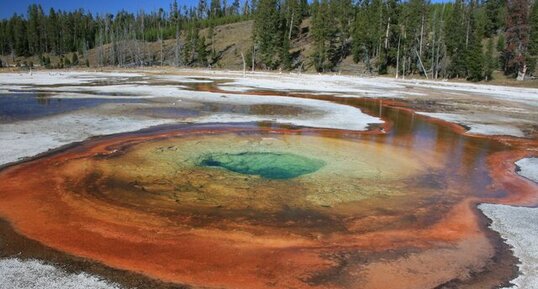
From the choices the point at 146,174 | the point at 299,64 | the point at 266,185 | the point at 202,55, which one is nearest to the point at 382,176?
the point at 266,185

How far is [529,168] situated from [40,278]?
11.4m

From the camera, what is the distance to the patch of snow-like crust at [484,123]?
17.4 meters

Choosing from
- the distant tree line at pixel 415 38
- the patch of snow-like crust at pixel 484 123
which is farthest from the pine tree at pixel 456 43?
the patch of snow-like crust at pixel 484 123

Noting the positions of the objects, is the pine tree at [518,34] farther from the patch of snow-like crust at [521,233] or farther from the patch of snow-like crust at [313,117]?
the patch of snow-like crust at [521,233]

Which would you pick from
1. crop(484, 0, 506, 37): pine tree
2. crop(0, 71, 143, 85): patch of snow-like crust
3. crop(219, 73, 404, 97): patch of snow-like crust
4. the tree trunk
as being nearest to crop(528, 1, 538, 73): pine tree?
the tree trunk

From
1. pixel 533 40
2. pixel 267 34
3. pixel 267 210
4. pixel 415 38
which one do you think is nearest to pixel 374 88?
pixel 533 40

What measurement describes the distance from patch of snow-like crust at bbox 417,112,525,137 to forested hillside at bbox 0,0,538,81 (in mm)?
33663

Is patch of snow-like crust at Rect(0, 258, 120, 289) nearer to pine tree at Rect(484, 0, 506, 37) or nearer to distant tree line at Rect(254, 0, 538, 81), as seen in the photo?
distant tree line at Rect(254, 0, 538, 81)

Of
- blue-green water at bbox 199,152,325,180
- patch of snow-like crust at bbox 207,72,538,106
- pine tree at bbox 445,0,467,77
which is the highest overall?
pine tree at bbox 445,0,467,77

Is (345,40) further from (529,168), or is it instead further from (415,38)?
(529,168)

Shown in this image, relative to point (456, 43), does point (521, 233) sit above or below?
below

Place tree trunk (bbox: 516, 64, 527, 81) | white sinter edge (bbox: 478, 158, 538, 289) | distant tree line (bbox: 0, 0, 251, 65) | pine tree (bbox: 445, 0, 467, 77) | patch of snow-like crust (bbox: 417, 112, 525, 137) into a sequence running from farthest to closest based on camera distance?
distant tree line (bbox: 0, 0, 251, 65) < pine tree (bbox: 445, 0, 467, 77) < tree trunk (bbox: 516, 64, 527, 81) < patch of snow-like crust (bbox: 417, 112, 525, 137) < white sinter edge (bbox: 478, 158, 538, 289)

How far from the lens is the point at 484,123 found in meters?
19.6

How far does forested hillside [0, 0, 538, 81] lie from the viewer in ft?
179
